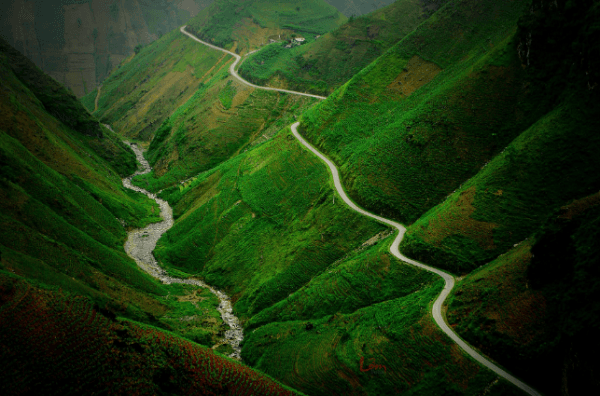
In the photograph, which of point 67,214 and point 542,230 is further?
point 67,214

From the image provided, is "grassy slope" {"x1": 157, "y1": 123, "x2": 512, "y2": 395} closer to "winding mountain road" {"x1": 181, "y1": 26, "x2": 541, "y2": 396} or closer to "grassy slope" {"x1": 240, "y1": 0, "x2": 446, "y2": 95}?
"winding mountain road" {"x1": 181, "y1": 26, "x2": 541, "y2": 396}

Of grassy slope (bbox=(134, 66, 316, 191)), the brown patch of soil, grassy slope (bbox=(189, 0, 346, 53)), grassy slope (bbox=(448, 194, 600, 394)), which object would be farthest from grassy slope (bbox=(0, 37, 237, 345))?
grassy slope (bbox=(189, 0, 346, 53))

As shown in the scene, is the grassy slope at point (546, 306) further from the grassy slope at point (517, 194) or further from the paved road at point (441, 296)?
the grassy slope at point (517, 194)

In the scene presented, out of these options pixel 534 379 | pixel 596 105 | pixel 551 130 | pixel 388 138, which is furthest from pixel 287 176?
pixel 534 379

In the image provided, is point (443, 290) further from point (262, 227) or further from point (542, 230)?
point (262, 227)

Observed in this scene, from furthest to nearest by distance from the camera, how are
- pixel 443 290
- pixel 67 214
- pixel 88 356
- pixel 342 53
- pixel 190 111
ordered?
pixel 190 111, pixel 342 53, pixel 67 214, pixel 443 290, pixel 88 356

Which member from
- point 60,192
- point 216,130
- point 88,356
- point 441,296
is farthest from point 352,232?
point 216,130
